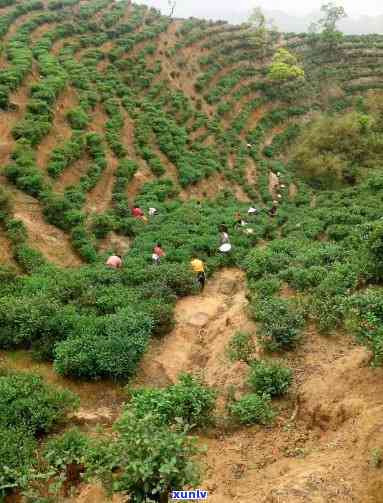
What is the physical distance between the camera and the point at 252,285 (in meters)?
13.6

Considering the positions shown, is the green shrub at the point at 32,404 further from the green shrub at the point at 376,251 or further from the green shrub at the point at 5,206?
the green shrub at the point at 5,206

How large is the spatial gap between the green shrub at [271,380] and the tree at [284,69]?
35.0 m

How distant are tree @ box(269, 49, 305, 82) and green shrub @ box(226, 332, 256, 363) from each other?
111 feet

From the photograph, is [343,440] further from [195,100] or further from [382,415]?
[195,100]

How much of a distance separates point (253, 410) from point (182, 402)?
4.52 feet

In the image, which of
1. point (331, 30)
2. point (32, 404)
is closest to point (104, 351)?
point (32, 404)

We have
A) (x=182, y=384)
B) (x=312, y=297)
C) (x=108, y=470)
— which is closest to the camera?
(x=108, y=470)

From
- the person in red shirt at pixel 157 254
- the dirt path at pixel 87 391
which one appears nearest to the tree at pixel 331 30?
the person in red shirt at pixel 157 254

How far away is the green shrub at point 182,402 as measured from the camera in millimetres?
7871

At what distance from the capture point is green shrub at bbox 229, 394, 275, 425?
27.5 feet

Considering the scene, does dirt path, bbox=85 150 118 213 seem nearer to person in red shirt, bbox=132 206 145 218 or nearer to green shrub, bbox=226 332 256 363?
person in red shirt, bbox=132 206 145 218

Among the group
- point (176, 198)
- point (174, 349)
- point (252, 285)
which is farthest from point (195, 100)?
point (174, 349)

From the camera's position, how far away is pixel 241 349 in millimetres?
10242

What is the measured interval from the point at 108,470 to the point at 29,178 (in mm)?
14616
